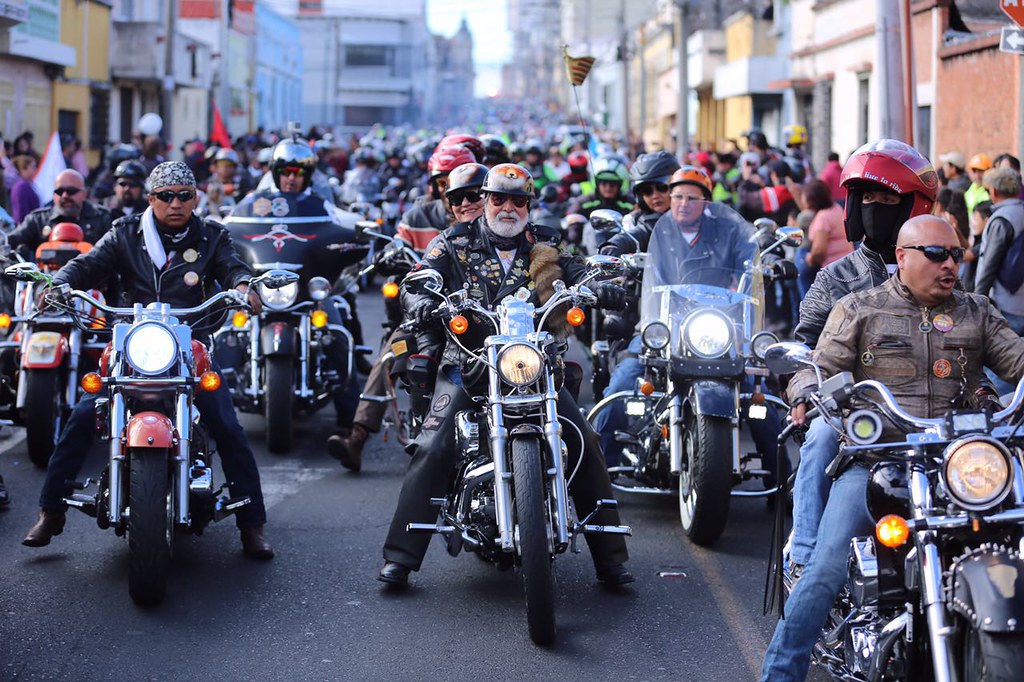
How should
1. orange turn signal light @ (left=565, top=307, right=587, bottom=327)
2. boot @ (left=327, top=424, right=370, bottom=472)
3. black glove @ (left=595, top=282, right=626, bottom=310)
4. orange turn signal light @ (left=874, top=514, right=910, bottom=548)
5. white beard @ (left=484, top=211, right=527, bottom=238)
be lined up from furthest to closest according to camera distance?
boot @ (left=327, top=424, right=370, bottom=472) → white beard @ (left=484, top=211, right=527, bottom=238) → black glove @ (left=595, top=282, right=626, bottom=310) → orange turn signal light @ (left=565, top=307, right=587, bottom=327) → orange turn signal light @ (left=874, top=514, right=910, bottom=548)

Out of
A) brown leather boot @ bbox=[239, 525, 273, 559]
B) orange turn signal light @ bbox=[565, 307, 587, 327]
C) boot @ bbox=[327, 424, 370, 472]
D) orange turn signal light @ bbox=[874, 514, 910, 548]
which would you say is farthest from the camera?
boot @ bbox=[327, 424, 370, 472]

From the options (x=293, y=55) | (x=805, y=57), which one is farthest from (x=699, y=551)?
(x=293, y=55)

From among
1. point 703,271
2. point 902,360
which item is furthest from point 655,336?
point 902,360

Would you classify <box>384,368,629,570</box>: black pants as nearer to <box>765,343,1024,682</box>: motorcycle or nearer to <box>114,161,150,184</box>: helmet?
<box>765,343,1024,682</box>: motorcycle

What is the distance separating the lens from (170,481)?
22.0ft

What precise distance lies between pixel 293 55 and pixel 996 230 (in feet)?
305

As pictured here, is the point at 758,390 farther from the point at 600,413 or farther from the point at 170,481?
the point at 170,481

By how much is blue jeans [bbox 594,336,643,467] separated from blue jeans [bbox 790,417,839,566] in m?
3.26

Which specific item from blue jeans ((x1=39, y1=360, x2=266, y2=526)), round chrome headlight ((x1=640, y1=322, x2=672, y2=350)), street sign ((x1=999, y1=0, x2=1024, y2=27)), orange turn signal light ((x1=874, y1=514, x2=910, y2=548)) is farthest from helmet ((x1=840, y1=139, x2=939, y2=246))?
street sign ((x1=999, y1=0, x2=1024, y2=27))

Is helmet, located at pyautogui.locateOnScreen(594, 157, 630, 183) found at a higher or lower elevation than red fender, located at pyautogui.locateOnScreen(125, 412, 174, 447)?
higher

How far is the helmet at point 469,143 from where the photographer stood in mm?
10633

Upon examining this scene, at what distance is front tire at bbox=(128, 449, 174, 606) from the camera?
6496mm

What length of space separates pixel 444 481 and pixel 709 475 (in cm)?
137

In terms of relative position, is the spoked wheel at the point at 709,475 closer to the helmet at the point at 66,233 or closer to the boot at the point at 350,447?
the boot at the point at 350,447
